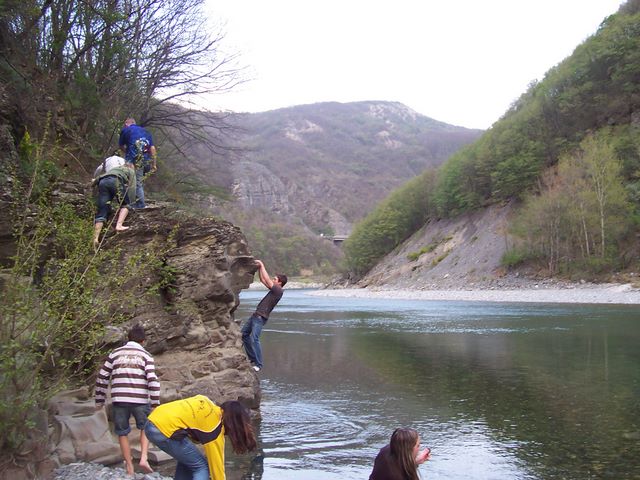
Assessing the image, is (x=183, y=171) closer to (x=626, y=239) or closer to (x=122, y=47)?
(x=122, y=47)

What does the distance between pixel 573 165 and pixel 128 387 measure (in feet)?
209

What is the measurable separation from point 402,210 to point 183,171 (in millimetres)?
93584

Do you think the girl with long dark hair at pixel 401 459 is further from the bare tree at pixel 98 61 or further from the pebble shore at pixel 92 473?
the bare tree at pixel 98 61

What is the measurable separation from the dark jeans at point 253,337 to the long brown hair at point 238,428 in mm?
6990

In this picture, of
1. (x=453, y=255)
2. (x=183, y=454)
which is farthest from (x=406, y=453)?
(x=453, y=255)

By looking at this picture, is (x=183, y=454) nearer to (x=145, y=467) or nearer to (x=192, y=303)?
(x=145, y=467)

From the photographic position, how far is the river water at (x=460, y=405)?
8.85m

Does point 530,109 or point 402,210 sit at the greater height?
point 530,109

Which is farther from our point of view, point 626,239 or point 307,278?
point 307,278

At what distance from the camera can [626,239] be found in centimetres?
5762

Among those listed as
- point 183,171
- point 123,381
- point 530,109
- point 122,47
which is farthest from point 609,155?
point 123,381

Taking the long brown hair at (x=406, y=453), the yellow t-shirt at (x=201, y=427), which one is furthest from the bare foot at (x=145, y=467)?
the long brown hair at (x=406, y=453)

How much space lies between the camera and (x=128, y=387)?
7.45 m

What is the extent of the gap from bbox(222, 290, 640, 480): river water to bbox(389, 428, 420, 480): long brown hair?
3.09m
